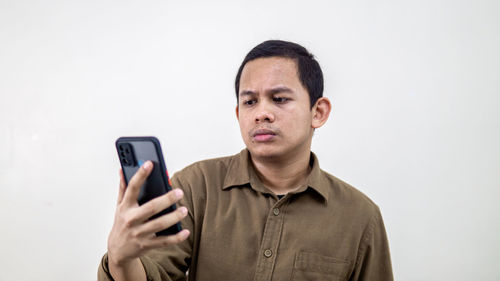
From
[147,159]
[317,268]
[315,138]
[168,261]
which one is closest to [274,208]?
[317,268]

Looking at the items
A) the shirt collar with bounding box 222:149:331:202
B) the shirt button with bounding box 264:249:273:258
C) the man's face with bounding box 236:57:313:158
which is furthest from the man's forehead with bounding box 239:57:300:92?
the shirt button with bounding box 264:249:273:258

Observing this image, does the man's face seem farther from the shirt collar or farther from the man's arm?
the man's arm

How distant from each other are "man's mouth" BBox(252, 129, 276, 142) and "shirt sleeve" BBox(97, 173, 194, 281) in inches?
10.7

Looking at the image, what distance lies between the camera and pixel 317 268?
1042 millimetres

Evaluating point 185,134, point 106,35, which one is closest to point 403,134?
point 185,134

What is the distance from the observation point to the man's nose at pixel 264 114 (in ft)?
3.44

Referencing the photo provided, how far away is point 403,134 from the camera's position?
5.59ft

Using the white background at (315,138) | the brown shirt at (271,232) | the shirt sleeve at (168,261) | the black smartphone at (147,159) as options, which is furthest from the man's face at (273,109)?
the white background at (315,138)

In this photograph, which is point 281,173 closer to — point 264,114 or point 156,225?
point 264,114

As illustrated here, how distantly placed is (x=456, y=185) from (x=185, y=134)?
4.40 feet

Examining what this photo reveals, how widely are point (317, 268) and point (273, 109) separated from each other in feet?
1.61

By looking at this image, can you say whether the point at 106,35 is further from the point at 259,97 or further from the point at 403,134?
the point at 403,134

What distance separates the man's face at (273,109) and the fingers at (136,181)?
49 centimetres

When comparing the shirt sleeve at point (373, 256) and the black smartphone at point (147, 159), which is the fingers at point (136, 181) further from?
the shirt sleeve at point (373, 256)
